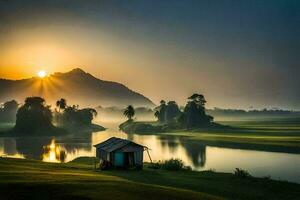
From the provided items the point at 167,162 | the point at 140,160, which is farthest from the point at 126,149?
the point at 167,162

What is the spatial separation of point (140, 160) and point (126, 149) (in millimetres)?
3001

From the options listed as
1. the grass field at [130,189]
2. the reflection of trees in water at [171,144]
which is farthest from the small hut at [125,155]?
the reflection of trees in water at [171,144]

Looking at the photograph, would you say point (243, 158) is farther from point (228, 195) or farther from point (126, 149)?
point (228, 195)

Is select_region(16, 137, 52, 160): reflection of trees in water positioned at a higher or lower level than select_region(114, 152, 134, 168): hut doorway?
higher

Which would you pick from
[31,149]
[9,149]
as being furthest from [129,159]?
[9,149]

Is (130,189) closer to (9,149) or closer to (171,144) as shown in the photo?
(9,149)

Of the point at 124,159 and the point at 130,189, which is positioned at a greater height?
the point at 124,159

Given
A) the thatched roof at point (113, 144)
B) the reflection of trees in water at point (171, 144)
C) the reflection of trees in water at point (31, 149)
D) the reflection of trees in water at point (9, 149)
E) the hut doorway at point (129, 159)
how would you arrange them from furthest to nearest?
the reflection of trees in water at point (171, 144)
the reflection of trees in water at point (9, 149)
the reflection of trees in water at point (31, 149)
the thatched roof at point (113, 144)
the hut doorway at point (129, 159)

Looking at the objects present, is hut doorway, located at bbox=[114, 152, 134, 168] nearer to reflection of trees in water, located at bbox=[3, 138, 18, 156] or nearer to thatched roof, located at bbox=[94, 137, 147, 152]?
thatched roof, located at bbox=[94, 137, 147, 152]

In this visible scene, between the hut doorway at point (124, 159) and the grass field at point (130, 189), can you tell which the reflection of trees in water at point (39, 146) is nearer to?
the hut doorway at point (124, 159)

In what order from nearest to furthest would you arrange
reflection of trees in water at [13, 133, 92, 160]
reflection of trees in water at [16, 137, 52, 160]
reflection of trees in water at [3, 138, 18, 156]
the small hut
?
the small hut
reflection of trees in water at [16, 137, 52, 160]
reflection of trees in water at [13, 133, 92, 160]
reflection of trees in water at [3, 138, 18, 156]

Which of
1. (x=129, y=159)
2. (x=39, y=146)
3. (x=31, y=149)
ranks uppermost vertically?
(x=39, y=146)

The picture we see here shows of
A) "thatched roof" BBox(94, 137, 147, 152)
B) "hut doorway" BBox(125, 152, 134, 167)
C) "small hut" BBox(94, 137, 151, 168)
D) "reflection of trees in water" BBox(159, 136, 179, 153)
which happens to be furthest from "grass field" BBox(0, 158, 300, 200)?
"reflection of trees in water" BBox(159, 136, 179, 153)

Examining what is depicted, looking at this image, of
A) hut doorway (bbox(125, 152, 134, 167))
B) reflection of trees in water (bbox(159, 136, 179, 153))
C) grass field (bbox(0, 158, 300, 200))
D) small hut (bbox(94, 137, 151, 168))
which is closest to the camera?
grass field (bbox(0, 158, 300, 200))
